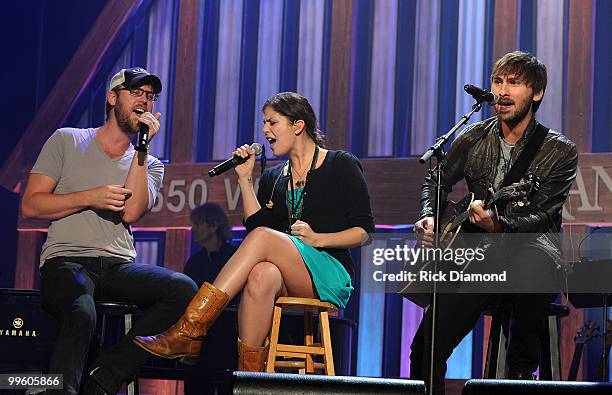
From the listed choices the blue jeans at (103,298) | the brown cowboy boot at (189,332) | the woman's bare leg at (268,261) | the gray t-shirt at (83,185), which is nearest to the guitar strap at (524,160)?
the woman's bare leg at (268,261)

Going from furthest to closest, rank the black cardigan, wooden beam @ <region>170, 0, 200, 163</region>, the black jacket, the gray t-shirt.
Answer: wooden beam @ <region>170, 0, 200, 163</region> → the black cardigan → the gray t-shirt → the black jacket

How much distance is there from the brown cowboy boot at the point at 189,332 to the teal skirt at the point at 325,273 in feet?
1.34

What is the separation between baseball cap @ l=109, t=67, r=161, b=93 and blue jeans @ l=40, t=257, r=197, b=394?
78 centimetres

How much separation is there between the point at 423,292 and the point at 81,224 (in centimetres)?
144

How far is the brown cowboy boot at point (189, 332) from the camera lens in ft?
10.9

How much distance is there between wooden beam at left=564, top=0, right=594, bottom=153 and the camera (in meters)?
4.69

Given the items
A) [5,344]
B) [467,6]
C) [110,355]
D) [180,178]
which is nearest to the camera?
[110,355]

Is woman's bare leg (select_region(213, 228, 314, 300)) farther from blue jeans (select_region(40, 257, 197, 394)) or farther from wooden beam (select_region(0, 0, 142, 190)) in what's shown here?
wooden beam (select_region(0, 0, 142, 190))

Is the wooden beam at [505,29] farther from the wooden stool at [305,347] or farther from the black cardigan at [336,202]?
the wooden stool at [305,347]

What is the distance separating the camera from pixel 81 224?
12.3 feet

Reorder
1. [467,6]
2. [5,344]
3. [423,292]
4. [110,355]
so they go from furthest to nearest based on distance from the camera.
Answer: [467,6], [5,344], [423,292], [110,355]

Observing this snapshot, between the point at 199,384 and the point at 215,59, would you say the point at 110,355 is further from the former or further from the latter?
the point at 215,59

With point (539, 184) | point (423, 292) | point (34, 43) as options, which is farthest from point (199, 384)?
point (34, 43)

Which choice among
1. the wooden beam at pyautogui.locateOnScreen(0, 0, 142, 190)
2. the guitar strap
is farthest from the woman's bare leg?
the wooden beam at pyautogui.locateOnScreen(0, 0, 142, 190)
